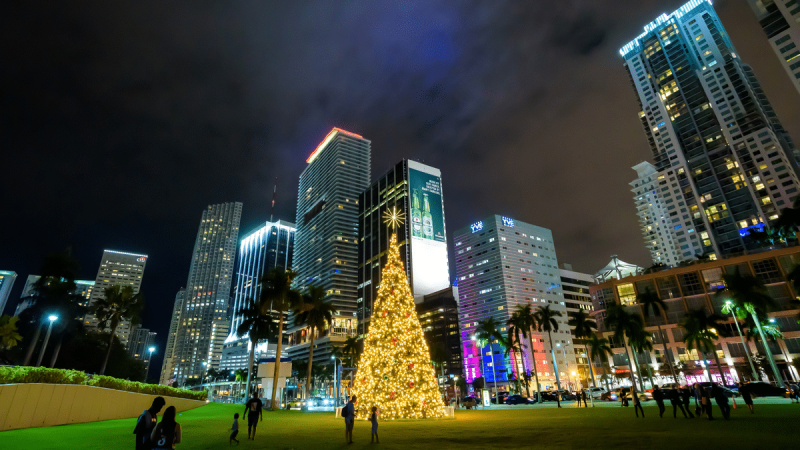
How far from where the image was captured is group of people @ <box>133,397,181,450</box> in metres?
6.84

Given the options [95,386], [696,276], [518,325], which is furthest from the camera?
[696,276]

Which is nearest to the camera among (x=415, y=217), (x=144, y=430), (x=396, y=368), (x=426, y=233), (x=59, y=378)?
(x=144, y=430)

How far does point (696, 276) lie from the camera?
85.4 m

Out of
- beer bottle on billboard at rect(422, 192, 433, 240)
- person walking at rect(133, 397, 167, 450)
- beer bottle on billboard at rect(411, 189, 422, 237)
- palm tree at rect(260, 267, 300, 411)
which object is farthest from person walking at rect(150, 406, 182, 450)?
beer bottle on billboard at rect(422, 192, 433, 240)

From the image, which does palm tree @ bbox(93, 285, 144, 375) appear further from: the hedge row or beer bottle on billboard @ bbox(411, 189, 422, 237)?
beer bottle on billboard @ bbox(411, 189, 422, 237)

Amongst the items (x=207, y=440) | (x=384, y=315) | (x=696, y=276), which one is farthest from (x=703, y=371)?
(x=207, y=440)

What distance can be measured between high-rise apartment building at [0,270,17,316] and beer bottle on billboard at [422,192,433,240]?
205 meters

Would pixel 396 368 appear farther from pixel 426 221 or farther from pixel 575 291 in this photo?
pixel 575 291

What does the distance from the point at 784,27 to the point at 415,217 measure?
4897 inches

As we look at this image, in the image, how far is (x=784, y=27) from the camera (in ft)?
281

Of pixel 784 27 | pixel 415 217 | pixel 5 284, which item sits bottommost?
pixel 5 284

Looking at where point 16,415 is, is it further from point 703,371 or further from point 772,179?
point 772,179

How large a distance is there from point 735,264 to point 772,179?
63816mm

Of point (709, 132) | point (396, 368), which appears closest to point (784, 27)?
point (709, 132)
